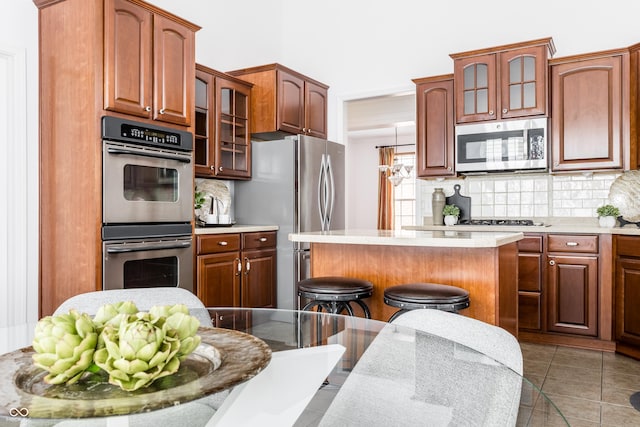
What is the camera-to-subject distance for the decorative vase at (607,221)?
3.69 m

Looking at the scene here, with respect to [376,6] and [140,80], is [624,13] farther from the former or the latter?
[140,80]

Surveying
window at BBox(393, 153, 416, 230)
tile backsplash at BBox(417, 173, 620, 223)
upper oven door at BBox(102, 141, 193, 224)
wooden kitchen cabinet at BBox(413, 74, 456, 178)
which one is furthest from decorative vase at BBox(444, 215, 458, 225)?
window at BBox(393, 153, 416, 230)

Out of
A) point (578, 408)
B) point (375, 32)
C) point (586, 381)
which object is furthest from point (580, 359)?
point (375, 32)

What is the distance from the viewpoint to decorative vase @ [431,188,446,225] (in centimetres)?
457

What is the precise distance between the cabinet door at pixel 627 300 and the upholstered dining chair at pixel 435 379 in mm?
2784

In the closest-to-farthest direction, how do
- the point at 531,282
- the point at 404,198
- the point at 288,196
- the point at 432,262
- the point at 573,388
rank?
the point at 432,262 < the point at 573,388 < the point at 531,282 < the point at 288,196 < the point at 404,198

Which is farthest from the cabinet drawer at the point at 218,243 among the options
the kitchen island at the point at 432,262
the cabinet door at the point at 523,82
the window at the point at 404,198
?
the window at the point at 404,198

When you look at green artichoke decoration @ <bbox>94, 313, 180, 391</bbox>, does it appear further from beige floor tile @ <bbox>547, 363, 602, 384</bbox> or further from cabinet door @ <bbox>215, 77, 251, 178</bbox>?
cabinet door @ <bbox>215, 77, 251, 178</bbox>

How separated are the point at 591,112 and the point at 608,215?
0.82 metres

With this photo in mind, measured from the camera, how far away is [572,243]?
3570 mm

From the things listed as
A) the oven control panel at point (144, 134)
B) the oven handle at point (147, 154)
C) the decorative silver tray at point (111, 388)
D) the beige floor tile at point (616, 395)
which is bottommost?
the beige floor tile at point (616, 395)

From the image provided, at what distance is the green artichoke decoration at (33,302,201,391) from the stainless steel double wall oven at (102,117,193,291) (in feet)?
7.23

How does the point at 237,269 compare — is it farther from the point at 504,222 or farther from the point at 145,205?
the point at 504,222

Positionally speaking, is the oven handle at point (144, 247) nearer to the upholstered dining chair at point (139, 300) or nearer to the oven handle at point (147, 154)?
the oven handle at point (147, 154)
